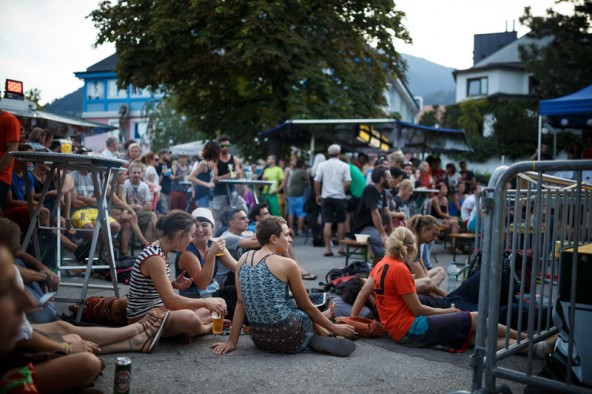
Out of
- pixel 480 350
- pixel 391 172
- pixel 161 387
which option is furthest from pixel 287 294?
pixel 391 172

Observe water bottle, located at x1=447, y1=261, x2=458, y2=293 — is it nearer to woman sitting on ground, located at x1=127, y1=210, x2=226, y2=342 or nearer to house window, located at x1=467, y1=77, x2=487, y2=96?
woman sitting on ground, located at x1=127, y1=210, x2=226, y2=342

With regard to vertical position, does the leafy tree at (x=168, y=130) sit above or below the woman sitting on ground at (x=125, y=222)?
above

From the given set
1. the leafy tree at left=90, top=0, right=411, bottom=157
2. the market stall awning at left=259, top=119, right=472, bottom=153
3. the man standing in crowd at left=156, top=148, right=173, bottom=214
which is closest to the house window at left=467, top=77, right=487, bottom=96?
the leafy tree at left=90, top=0, right=411, bottom=157

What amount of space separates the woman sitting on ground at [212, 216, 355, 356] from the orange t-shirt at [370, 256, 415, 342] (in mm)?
643

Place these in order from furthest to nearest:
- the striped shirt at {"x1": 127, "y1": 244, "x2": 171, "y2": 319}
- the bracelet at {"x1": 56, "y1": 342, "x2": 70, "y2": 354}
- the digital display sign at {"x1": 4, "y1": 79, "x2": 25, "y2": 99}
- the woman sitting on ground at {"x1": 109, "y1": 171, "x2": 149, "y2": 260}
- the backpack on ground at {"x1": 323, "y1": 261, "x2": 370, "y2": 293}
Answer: the woman sitting on ground at {"x1": 109, "y1": 171, "x2": 149, "y2": 260} → the digital display sign at {"x1": 4, "y1": 79, "x2": 25, "y2": 99} → the backpack on ground at {"x1": 323, "y1": 261, "x2": 370, "y2": 293} → the striped shirt at {"x1": 127, "y1": 244, "x2": 171, "y2": 319} → the bracelet at {"x1": 56, "y1": 342, "x2": 70, "y2": 354}

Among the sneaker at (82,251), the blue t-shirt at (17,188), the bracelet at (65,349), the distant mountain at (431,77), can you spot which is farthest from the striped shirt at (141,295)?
the distant mountain at (431,77)

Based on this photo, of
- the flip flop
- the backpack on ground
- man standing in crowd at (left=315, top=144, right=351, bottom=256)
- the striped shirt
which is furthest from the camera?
man standing in crowd at (left=315, top=144, right=351, bottom=256)

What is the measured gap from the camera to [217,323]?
6.18m

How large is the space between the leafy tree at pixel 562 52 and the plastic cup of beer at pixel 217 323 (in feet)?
86.7

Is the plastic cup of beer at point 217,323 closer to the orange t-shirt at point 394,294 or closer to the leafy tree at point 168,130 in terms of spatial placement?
the orange t-shirt at point 394,294

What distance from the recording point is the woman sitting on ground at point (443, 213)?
14.8 m

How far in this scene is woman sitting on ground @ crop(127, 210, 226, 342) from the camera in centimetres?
570

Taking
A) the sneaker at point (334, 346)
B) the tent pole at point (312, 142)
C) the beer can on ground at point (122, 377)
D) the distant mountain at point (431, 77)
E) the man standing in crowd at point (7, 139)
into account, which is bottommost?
the sneaker at point (334, 346)

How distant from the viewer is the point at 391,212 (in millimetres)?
11328
